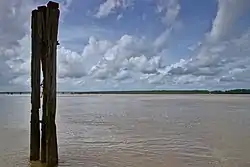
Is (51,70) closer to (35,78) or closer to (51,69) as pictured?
(51,69)

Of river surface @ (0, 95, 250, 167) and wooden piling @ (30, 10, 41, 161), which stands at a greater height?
wooden piling @ (30, 10, 41, 161)

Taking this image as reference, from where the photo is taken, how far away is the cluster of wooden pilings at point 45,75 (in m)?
8.02

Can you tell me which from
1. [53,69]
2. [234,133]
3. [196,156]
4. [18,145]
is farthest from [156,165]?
[234,133]

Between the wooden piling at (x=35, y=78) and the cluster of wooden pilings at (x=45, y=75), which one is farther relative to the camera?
the wooden piling at (x=35, y=78)

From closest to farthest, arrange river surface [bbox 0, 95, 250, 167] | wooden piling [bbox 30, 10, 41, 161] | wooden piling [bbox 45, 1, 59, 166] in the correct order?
wooden piling [bbox 45, 1, 59, 166]
wooden piling [bbox 30, 10, 41, 161]
river surface [bbox 0, 95, 250, 167]

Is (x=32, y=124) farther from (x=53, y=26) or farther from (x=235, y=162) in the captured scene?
(x=235, y=162)

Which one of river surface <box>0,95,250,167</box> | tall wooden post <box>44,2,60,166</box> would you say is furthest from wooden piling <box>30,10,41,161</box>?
river surface <box>0,95,250,167</box>

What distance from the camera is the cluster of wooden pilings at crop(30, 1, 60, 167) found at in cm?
802

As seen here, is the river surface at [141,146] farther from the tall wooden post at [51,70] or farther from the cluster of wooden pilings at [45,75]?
the tall wooden post at [51,70]

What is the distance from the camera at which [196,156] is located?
10445 mm

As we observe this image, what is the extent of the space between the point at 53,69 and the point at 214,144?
6.81m

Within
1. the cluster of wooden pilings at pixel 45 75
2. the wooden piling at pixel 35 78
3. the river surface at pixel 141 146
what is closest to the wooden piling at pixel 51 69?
the cluster of wooden pilings at pixel 45 75

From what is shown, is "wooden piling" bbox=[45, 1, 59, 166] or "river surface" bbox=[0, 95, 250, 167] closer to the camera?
"wooden piling" bbox=[45, 1, 59, 166]

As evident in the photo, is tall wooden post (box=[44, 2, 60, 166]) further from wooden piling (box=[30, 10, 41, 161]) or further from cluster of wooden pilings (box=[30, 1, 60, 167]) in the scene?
wooden piling (box=[30, 10, 41, 161])
